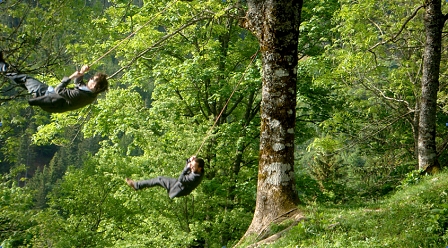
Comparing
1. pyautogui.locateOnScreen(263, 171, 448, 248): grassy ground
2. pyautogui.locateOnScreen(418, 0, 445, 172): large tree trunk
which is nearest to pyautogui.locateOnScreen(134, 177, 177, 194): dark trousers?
pyautogui.locateOnScreen(263, 171, 448, 248): grassy ground

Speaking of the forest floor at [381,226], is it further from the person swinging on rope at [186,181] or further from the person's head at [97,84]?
the person's head at [97,84]

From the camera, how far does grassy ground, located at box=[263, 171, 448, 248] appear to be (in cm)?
507

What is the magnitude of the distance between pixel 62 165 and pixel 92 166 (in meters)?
54.7

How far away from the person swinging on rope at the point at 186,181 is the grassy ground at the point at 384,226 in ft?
5.31

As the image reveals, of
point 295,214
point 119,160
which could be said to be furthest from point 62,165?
point 295,214

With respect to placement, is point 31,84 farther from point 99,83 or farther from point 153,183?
point 153,183

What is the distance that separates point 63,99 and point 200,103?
11419mm

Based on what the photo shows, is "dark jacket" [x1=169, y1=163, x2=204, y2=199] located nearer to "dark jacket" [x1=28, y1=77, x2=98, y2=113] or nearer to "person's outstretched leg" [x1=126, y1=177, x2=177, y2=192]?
"person's outstretched leg" [x1=126, y1=177, x2=177, y2=192]

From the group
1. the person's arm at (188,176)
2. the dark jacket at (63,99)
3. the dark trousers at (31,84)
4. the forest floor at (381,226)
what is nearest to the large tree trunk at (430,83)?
the forest floor at (381,226)

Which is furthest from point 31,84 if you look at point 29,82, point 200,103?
point 200,103

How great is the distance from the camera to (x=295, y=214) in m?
6.86

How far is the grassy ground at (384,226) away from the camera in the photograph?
507 cm

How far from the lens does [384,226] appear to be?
5.76m

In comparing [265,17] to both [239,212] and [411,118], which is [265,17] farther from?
[411,118]
